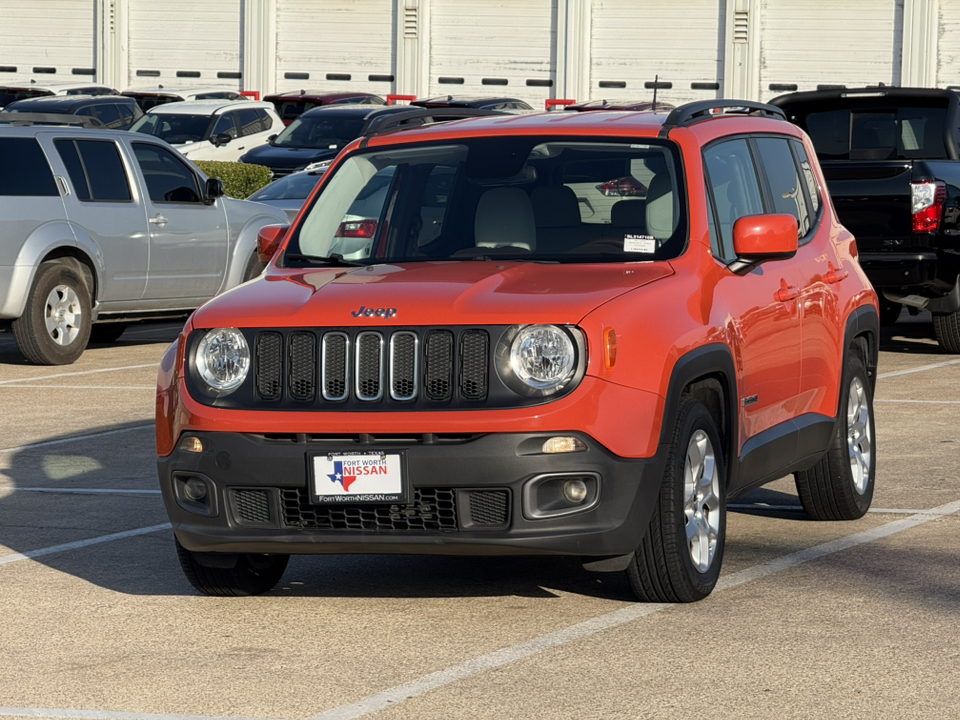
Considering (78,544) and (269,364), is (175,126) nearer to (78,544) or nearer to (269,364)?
(78,544)

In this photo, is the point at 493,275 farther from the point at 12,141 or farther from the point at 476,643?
the point at 12,141

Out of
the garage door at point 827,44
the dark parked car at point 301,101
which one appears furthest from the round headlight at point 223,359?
the garage door at point 827,44

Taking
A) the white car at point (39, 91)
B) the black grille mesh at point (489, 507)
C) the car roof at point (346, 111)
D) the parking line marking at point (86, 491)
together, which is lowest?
the parking line marking at point (86, 491)

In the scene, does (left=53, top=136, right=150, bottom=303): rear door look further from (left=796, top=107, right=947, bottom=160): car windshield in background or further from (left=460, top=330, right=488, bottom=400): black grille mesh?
(left=460, top=330, right=488, bottom=400): black grille mesh

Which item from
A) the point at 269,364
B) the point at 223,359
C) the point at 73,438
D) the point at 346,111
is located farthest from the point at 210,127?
the point at 269,364

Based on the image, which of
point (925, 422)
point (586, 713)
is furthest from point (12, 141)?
point (586, 713)

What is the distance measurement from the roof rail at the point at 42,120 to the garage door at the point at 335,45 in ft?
96.3

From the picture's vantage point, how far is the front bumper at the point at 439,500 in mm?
5625

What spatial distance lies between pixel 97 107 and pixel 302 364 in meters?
25.7

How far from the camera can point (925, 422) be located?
10.9 meters

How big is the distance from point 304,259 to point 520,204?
871 millimetres

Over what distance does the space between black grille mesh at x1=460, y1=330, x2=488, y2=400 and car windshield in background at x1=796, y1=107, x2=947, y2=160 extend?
9.42 m

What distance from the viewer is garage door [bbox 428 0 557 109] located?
43312mm

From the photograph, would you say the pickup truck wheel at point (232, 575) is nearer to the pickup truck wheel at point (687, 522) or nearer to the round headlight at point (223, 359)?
the round headlight at point (223, 359)
